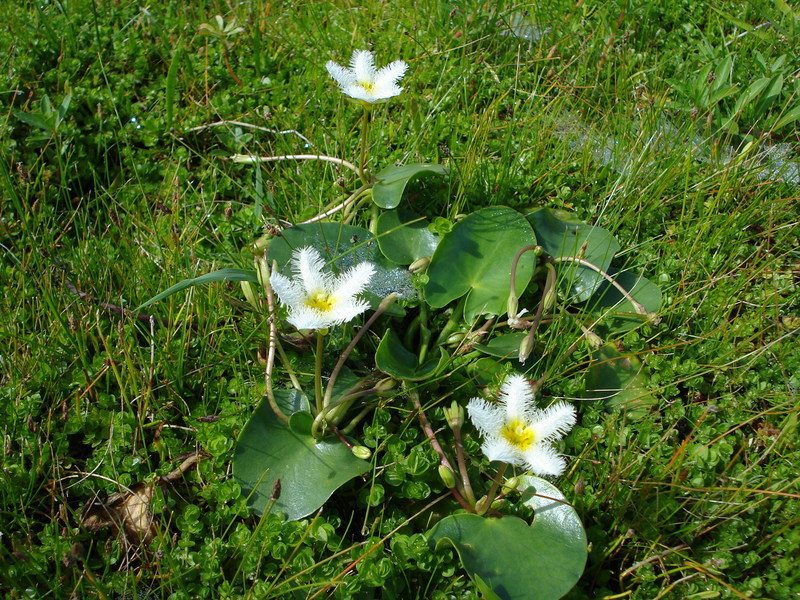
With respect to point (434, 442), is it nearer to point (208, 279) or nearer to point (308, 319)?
point (308, 319)

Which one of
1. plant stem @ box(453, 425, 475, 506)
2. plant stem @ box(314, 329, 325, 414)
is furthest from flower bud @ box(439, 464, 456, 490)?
plant stem @ box(314, 329, 325, 414)

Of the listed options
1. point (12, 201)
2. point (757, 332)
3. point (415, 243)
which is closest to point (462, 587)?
point (415, 243)

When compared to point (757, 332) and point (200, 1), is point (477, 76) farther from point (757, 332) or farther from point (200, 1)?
point (757, 332)

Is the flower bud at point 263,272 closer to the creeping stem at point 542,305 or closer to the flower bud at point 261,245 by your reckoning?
the flower bud at point 261,245

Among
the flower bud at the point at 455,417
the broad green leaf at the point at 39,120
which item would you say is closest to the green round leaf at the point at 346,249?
the flower bud at the point at 455,417

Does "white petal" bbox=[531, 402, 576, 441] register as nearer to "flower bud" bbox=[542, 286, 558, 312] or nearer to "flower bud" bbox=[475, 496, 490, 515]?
"flower bud" bbox=[475, 496, 490, 515]

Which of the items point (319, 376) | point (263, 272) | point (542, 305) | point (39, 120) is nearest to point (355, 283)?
point (319, 376)
